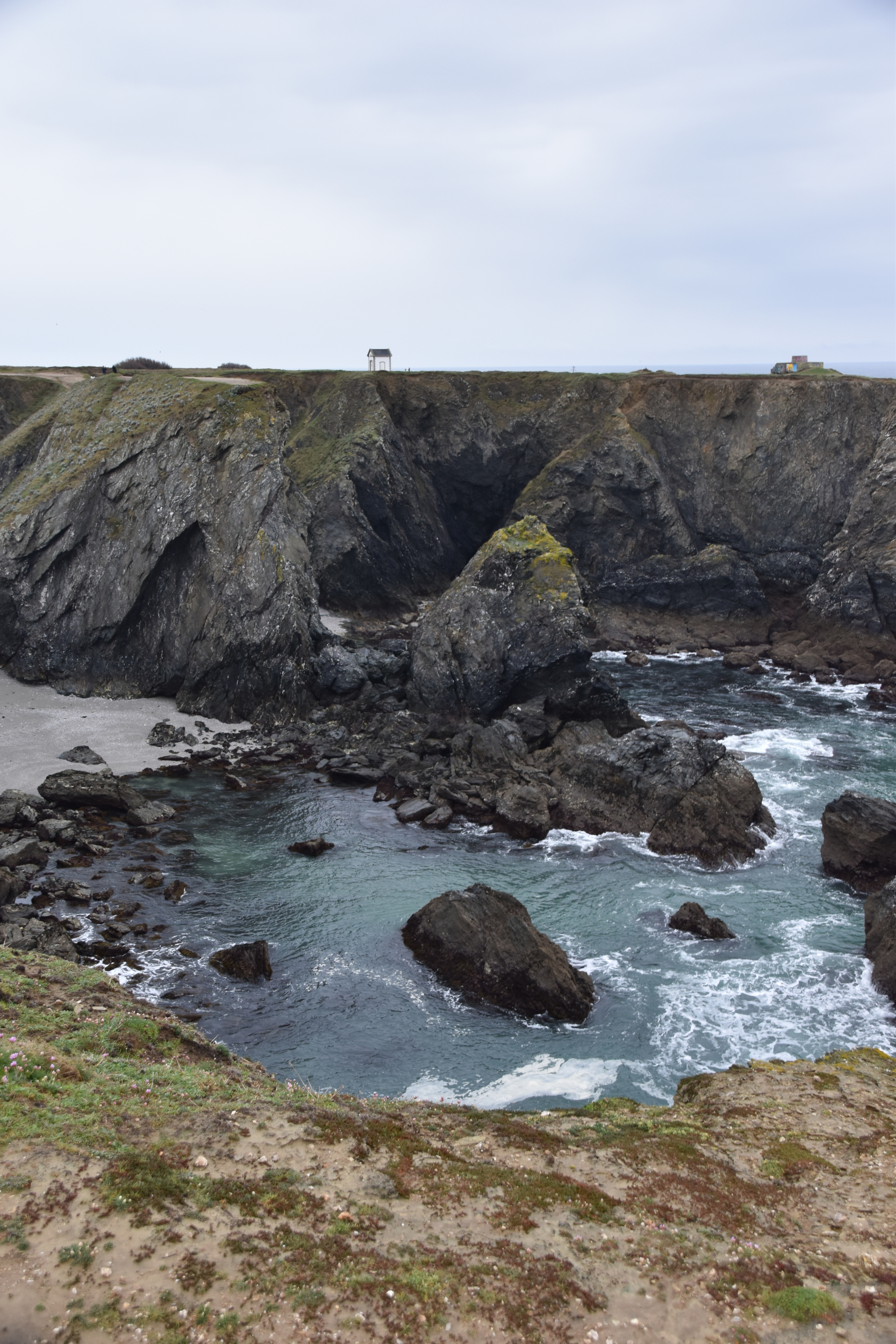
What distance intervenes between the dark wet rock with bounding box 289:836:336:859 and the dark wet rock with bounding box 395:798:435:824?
403 cm

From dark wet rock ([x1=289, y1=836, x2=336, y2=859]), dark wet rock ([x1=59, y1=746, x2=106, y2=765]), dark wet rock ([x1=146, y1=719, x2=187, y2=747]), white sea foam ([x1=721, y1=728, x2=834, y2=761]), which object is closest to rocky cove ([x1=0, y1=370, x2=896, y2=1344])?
dark wet rock ([x1=59, y1=746, x2=106, y2=765])

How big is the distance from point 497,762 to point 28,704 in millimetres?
26602

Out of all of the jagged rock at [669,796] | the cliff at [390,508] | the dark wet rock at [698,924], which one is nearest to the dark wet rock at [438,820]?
the jagged rock at [669,796]

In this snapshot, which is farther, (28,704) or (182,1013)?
(28,704)

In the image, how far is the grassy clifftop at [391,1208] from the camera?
11.7 meters

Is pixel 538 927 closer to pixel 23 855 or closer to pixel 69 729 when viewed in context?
A: pixel 23 855

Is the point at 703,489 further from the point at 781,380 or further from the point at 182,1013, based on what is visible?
the point at 182,1013

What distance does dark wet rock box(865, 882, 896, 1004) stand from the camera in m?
26.2

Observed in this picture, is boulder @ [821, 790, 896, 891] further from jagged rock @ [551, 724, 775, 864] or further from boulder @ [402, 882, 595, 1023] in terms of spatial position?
boulder @ [402, 882, 595, 1023]

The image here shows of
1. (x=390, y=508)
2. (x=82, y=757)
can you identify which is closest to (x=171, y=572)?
(x=82, y=757)

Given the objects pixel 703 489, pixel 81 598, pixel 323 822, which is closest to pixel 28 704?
pixel 81 598

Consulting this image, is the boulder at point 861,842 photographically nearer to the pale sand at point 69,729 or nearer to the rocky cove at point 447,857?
the rocky cove at point 447,857

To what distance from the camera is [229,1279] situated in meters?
11.9

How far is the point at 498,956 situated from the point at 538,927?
3.98 m
